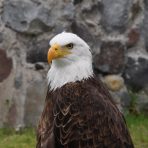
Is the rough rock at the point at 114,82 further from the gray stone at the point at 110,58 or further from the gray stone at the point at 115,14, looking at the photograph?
the gray stone at the point at 115,14

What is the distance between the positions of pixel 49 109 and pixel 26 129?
2.25 m

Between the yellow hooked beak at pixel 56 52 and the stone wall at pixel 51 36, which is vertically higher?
the stone wall at pixel 51 36

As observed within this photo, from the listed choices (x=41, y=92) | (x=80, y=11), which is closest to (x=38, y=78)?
(x=41, y=92)

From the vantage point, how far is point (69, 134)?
18.3 ft

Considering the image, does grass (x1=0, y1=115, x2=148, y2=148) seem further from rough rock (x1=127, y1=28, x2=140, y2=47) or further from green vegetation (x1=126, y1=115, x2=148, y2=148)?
rough rock (x1=127, y1=28, x2=140, y2=47)

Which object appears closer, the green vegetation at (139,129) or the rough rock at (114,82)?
the green vegetation at (139,129)

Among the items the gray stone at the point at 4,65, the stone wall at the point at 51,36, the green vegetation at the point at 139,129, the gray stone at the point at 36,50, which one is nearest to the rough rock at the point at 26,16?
the stone wall at the point at 51,36

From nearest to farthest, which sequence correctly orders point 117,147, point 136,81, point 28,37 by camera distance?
point 117,147 < point 28,37 < point 136,81

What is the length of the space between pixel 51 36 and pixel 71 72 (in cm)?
211

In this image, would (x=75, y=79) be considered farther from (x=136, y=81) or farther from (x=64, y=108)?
(x=136, y=81)

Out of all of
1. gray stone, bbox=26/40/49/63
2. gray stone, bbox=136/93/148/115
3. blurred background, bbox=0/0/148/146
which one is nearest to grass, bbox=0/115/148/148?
blurred background, bbox=0/0/148/146

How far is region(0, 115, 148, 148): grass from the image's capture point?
7.63 m

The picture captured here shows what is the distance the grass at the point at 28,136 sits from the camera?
7633 mm

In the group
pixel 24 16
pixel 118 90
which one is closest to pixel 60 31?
pixel 24 16
